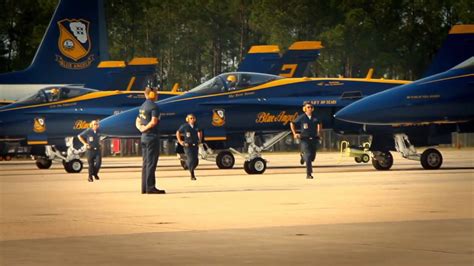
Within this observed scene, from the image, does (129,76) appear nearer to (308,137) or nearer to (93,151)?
(93,151)

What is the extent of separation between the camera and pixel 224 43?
98375 millimetres

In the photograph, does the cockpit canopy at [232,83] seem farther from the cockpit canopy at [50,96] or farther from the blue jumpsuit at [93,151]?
the cockpit canopy at [50,96]

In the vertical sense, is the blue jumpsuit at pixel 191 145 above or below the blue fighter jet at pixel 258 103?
below

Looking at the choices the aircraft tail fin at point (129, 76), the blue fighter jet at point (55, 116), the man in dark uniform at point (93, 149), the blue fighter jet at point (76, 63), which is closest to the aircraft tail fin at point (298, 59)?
the aircraft tail fin at point (129, 76)

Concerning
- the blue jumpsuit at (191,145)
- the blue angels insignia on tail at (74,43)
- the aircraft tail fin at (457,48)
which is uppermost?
the blue angels insignia on tail at (74,43)

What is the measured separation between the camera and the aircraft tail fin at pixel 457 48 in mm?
33812

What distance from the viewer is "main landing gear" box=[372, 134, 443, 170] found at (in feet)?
107

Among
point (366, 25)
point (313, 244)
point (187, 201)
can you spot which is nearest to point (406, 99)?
point (187, 201)

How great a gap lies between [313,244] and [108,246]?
7.07ft

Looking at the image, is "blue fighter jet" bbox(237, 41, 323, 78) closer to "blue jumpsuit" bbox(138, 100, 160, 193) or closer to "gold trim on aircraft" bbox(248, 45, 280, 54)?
"gold trim on aircraft" bbox(248, 45, 280, 54)

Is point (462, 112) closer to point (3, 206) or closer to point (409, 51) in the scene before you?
point (3, 206)

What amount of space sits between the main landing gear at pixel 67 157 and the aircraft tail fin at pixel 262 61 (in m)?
9.06

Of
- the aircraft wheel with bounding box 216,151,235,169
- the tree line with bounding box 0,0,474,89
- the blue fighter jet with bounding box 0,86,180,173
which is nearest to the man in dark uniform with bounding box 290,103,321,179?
the aircraft wheel with bounding box 216,151,235,169

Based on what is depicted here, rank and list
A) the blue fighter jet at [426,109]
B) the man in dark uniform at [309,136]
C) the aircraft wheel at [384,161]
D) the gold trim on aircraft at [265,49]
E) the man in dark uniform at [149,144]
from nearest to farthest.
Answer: the man in dark uniform at [149,144] < the man in dark uniform at [309,136] < the blue fighter jet at [426,109] < the aircraft wheel at [384,161] < the gold trim on aircraft at [265,49]
